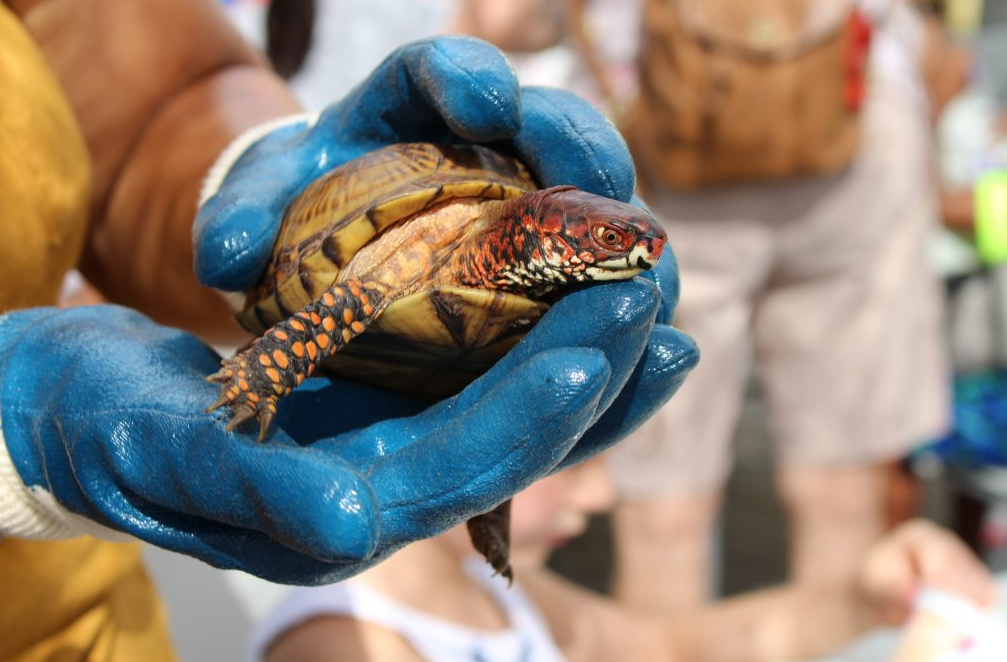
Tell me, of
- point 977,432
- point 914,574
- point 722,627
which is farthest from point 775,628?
point 977,432

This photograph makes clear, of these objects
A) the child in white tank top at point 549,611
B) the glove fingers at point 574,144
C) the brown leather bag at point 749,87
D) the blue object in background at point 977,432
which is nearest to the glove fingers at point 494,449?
the glove fingers at point 574,144

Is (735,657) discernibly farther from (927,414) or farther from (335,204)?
(335,204)

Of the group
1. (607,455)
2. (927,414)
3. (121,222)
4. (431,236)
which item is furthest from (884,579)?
(121,222)

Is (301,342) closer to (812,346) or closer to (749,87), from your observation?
(749,87)

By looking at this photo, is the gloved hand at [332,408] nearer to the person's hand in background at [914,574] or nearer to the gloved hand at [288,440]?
the gloved hand at [288,440]

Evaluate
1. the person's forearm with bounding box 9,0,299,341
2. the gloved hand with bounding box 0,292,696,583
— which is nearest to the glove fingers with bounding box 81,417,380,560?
the gloved hand with bounding box 0,292,696,583

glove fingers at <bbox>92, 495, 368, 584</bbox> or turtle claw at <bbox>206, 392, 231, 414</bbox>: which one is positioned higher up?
turtle claw at <bbox>206, 392, 231, 414</bbox>

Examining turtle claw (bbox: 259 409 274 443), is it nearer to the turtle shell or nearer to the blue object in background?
the turtle shell
